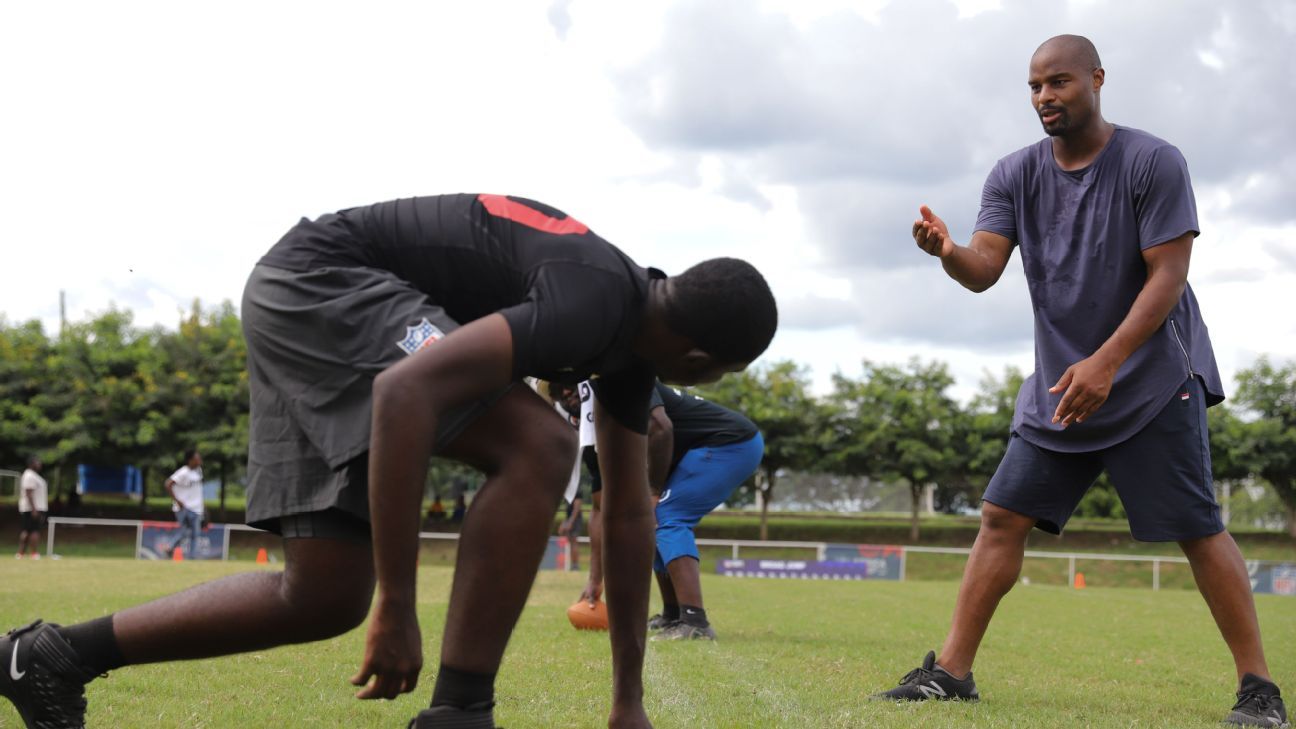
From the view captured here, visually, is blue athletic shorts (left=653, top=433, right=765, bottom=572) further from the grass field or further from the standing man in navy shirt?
the standing man in navy shirt

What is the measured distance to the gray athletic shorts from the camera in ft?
9.42

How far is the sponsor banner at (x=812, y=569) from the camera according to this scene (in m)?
22.3

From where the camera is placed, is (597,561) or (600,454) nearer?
(600,454)

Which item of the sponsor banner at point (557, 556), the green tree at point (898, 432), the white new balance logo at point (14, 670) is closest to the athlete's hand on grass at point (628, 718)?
the white new balance logo at point (14, 670)

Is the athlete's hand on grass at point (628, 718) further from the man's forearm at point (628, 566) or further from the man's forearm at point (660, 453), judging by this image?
the man's forearm at point (660, 453)

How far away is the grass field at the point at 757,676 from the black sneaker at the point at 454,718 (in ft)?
3.51

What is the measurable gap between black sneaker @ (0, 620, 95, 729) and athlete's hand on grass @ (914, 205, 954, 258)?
10.9ft

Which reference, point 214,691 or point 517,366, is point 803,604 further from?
point 517,366

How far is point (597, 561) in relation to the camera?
7.61 m

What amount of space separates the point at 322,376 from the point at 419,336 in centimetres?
30

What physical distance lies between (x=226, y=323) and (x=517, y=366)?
42011mm

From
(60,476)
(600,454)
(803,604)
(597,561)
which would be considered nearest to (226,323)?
(60,476)

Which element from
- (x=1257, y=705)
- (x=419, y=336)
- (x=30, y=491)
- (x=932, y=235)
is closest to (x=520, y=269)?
(x=419, y=336)

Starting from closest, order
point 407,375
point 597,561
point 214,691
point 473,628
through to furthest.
A: point 407,375 < point 473,628 < point 214,691 < point 597,561
